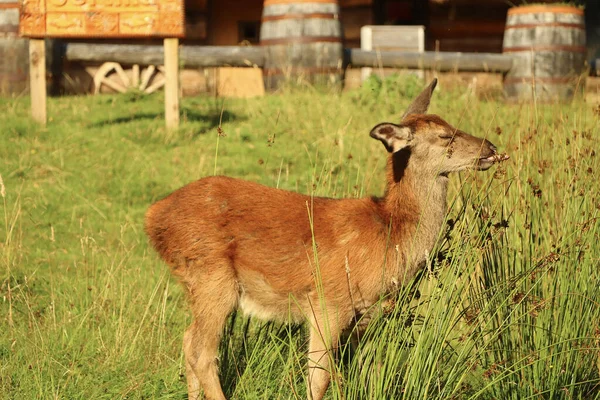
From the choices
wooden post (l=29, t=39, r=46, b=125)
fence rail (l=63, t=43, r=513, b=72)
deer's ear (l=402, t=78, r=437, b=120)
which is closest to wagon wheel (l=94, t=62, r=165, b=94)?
fence rail (l=63, t=43, r=513, b=72)

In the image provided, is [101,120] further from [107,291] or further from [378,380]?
[378,380]

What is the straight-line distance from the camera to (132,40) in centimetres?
1403

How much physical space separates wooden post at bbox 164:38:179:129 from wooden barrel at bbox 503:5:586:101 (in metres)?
4.78

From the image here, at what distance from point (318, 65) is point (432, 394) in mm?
7623

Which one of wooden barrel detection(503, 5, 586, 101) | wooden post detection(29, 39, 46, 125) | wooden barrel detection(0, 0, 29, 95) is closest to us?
wooden post detection(29, 39, 46, 125)

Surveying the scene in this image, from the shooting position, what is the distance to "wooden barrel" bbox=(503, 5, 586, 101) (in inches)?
458

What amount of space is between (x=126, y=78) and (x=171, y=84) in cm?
395

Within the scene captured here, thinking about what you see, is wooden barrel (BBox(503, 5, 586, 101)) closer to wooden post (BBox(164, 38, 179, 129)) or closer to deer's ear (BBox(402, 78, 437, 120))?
wooden post (BBox(164, 38, 179, 129))

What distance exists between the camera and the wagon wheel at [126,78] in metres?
12.8

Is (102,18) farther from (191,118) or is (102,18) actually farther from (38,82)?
(191,118)

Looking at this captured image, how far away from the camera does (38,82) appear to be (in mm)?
9289

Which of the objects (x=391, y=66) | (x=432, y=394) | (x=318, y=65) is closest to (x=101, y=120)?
(x=318, y=65)

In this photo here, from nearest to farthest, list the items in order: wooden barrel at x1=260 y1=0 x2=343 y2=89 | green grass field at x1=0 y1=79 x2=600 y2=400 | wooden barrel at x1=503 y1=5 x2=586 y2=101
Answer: green grass field at x1=0 y1=79 x2=600 y2=400 → wooden barrel at x1=260 y1=0 x2=343 y2=89 → wooden barrel at x1=503 y1=5 x2=586 y2=101

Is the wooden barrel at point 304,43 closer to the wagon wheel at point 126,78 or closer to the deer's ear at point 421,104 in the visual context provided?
the wagon wheel at point 126,78
